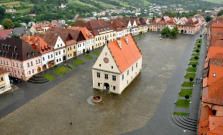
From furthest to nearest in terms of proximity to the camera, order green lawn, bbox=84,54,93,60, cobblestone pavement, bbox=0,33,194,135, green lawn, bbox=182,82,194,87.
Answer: green lawn, bbox=84,54,93,60
green lawn, bbox=182,82,194,87
cobblestone pavement, bbox=0,33,194,135

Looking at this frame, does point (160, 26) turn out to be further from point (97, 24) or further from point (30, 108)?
point (30, 108)

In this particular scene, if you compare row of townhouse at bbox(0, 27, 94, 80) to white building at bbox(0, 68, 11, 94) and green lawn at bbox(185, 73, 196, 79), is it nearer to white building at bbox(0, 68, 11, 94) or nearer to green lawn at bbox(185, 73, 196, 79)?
white building at bbox(0, 68, 11, 94)

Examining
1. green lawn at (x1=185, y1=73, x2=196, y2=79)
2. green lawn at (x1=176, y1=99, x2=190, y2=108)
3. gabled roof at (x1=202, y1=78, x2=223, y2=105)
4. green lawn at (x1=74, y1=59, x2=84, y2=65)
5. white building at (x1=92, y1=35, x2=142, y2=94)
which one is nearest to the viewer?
A: gabled roof at (x1=202, y1=78, x2=223, y2=105)

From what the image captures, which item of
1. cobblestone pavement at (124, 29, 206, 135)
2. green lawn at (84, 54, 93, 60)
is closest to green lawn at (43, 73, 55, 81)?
green lawn at (84, 54, 93, 60)

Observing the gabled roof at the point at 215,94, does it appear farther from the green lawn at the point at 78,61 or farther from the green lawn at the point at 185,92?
the green lawn at the point at 78,61

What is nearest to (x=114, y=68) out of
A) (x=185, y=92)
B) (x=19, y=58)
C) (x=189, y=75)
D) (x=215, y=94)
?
(x=185, y=92)

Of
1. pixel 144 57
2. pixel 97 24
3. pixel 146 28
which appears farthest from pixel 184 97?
pixel 146 28

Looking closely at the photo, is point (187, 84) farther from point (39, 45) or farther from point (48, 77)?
point (39, 45)
